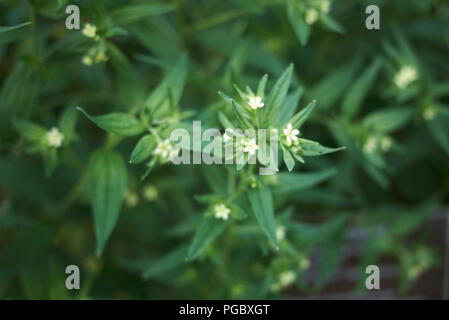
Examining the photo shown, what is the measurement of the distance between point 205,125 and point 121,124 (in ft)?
0.94

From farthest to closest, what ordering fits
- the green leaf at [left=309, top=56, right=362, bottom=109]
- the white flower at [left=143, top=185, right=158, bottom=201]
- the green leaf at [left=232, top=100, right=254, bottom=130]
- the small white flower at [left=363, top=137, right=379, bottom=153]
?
the green leaf at [left=309, top=56, right=362, bottom=109], the white flower at [left=143, top=185, right=158, bottom=201], the small white flower at [left=363, top=137, right=379, bottom=153], the green leaf at [left=232, top=100, right=254, bottom=130]

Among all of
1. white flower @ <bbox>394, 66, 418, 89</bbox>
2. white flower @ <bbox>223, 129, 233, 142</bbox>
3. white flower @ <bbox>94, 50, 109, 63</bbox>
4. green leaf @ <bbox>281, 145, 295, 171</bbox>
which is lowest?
green leaf @ <bbox>281, 145, 295, 171</bbox>

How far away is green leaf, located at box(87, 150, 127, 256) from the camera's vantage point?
1877mm

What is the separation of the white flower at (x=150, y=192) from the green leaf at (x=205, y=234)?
2.04 feet

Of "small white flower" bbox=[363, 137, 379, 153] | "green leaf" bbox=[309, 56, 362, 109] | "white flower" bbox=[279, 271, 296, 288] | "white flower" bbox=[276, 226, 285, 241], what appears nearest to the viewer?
"white flower" bbox=[276, 226, 285, 241]

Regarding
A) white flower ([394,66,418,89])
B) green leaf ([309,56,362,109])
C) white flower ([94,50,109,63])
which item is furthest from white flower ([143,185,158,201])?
white flower ([394,66,418,89])

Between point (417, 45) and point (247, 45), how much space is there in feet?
3.67

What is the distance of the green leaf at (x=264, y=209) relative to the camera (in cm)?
166

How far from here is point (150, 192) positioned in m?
2.44

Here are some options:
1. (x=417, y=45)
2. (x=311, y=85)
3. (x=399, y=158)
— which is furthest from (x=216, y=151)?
(x=417, y=45)

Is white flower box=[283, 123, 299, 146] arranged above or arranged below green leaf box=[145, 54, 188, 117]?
below

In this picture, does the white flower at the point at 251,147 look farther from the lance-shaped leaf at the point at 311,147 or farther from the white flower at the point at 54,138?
the white flower at the point at 54,138

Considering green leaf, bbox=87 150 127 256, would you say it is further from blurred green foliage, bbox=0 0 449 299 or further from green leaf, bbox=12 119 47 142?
green leaf, bbox=12 119 47 142

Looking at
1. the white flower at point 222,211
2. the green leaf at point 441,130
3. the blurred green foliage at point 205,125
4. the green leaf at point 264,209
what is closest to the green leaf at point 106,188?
the blurred green foliage at point 205,125
